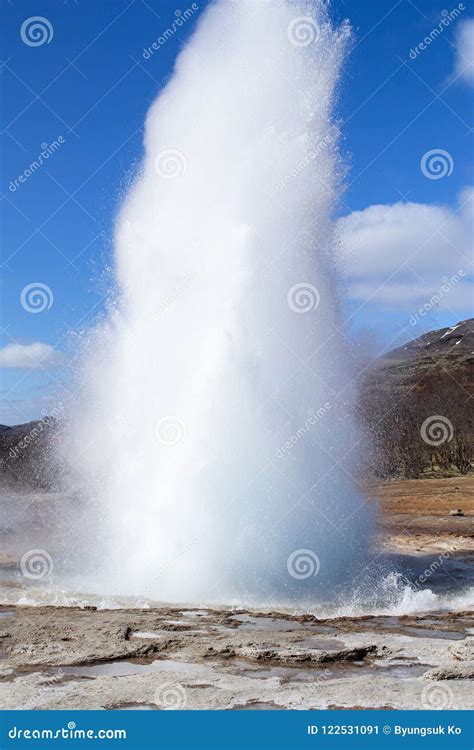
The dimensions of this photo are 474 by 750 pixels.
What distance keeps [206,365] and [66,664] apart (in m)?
6.44

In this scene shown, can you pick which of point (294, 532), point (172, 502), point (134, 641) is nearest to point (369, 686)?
point (134, 641)

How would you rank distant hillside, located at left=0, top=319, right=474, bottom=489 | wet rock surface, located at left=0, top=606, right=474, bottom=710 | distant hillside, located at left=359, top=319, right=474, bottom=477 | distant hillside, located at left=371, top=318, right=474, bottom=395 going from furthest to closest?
distant hillside, located at left=371, top=318, right=474, bottom=395, distant hillside, located at left=359, top=319, right=474, bottom=477, distant hillside, located at left=0, top=319, right=474, bottom=489, wet rock surface, located at left=0, top=606, right=474, bottom=710

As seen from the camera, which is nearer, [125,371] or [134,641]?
[134,641]

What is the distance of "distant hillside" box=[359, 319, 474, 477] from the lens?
159ft

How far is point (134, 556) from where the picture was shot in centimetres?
1283

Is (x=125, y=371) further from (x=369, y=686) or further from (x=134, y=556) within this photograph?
(x=369, y=686)
